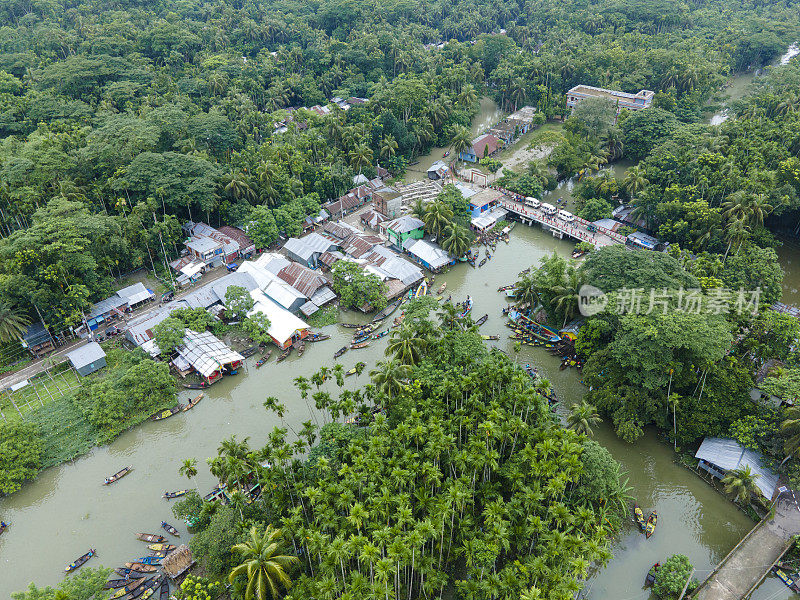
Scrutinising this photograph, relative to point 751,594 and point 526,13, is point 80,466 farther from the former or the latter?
point 526,13

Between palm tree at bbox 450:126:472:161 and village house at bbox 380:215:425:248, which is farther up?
palm tree at bbox 450:126:472:161

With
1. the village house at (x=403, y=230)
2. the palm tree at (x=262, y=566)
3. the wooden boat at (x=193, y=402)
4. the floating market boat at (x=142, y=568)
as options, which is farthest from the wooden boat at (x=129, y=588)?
the village house at (x=403, y=230)

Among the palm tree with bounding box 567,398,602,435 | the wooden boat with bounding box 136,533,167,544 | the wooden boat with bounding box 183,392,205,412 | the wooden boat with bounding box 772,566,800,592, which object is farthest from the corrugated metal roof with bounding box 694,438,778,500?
the wooden boat with bounding box 183,392,205,412

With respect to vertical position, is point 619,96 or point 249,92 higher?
point 249,92

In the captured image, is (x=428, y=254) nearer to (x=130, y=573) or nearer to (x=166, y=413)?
(x=166, y=413)

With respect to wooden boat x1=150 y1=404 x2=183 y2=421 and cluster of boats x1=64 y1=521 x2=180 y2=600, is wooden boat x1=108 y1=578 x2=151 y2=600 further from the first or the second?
wooden boat x1=150 y1=404 x2=183 y2=421

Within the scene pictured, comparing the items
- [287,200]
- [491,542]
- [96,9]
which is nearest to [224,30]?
[96,9]

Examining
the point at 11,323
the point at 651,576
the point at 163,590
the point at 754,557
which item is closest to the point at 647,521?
the point at 651,576
